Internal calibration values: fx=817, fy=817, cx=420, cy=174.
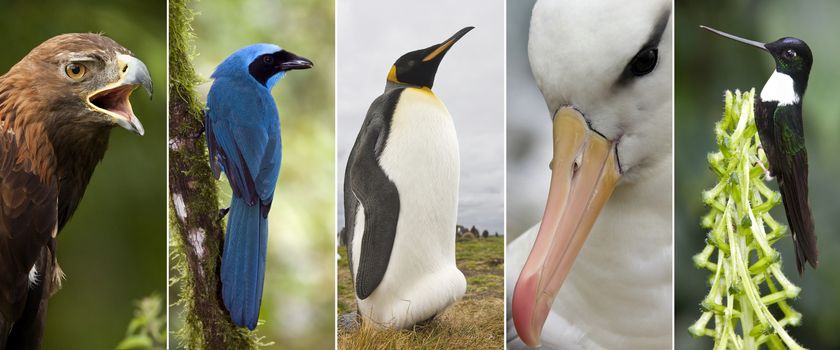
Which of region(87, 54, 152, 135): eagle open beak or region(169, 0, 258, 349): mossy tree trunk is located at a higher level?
region(87, 54, 152, 135): eagle open beak

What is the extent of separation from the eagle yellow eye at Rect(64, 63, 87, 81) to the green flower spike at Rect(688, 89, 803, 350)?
2.06 metres

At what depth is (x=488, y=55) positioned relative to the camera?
10.1ft

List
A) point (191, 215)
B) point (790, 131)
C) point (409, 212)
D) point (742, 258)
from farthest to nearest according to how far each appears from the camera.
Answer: point (191, 215) → point (409, 212) → point (790, 131) → point (742, 258)

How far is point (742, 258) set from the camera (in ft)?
7.56

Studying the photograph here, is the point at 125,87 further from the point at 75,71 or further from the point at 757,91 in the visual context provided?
the point at 757,91

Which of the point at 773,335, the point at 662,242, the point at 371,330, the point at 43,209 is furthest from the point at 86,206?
the point at 773,335

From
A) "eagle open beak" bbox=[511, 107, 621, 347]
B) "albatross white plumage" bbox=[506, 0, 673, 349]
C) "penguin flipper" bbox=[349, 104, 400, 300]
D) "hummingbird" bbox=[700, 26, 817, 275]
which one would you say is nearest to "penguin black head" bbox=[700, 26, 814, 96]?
"hummingbird" bbox=[700, 26, 817, 275]

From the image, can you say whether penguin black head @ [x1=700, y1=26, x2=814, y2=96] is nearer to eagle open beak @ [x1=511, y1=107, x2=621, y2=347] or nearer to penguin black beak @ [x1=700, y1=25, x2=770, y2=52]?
penguin black beak @ [x1=700, y1=25, x2=770, y2=52]

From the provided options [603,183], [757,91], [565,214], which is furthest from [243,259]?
[757,91]

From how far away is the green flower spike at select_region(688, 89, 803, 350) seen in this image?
226 centimetres

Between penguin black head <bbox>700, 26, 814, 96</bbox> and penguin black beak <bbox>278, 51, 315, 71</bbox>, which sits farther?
penguin black beak <bbox>278, 51, 315, 71</bbox>

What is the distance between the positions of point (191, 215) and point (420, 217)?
90 cm

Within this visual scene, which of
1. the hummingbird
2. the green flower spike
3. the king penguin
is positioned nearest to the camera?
the green flower spike

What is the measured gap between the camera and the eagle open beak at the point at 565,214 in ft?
8.21
